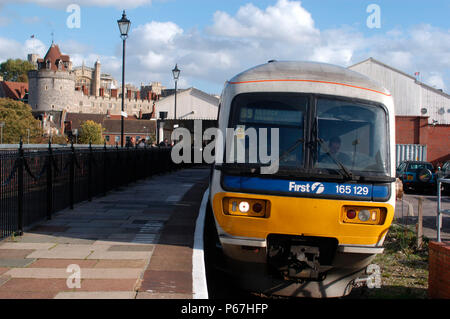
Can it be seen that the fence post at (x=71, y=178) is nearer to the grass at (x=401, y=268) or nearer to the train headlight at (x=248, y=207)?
the train headlight at (x=248, y=207)

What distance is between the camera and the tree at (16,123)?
3497 inches

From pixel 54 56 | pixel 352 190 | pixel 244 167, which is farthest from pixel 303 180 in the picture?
pixel 54 56

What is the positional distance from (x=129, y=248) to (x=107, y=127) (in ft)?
401

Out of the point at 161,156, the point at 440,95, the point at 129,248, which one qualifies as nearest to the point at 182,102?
the point at 440,95

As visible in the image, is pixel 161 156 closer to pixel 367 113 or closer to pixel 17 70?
pixel 367 113

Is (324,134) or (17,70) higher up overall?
(17,70)

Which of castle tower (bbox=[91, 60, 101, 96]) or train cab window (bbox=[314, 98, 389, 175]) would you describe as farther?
castle tower (bbox=[91, 60, 101, 96])

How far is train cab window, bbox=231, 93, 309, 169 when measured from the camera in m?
7.09

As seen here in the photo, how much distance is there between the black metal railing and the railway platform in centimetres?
29

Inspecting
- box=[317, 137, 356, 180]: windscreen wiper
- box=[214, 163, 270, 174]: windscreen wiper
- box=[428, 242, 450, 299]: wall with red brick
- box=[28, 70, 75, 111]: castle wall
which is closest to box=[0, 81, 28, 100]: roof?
box=[28, 70, 75, 111]: castle wall

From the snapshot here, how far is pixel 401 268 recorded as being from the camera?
384 inches

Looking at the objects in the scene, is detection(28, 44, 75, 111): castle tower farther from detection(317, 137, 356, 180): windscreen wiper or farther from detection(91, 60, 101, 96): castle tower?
detection(317, 137, 356, 180): windscreen wiper

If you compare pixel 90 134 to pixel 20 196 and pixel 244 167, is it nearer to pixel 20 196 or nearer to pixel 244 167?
pixel 20 196
